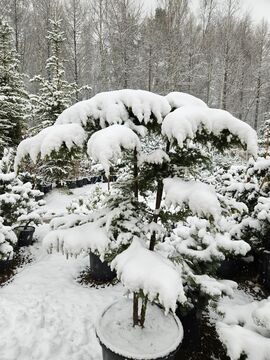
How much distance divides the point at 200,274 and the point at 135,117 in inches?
73.8

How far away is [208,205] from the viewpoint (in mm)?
1771

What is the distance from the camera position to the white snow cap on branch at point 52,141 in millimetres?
1866

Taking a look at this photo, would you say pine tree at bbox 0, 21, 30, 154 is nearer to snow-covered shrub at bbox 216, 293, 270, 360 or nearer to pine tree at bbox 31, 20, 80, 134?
pine tree at bbox 31, 20, 80, 134

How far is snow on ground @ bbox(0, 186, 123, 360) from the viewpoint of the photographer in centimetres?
305

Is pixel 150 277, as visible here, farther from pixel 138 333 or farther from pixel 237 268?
pixel 237 268

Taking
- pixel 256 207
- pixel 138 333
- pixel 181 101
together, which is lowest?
pixel 138 333

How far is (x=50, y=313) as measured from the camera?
11.9 ft

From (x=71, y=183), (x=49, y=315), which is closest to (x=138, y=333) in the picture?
(x=49, y=315)

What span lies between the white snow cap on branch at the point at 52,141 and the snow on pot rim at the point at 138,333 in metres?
1.60

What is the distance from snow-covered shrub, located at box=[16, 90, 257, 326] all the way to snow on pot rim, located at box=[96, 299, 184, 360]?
13 centimetres

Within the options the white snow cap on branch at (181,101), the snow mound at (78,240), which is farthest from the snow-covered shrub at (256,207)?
the snow mound at (78,240)

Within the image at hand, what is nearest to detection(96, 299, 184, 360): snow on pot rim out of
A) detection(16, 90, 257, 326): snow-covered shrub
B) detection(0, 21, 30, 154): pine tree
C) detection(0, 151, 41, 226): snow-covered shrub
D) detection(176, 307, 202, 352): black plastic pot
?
detection(16, 90, 257, 326): snow-covered shrub

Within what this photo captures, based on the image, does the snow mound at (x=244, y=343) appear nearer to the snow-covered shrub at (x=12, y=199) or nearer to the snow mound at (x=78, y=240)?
the snow mound at (x=78, y=240)

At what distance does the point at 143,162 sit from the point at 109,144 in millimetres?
658
